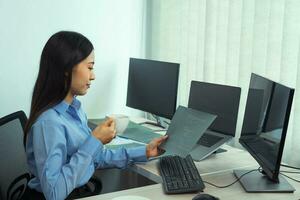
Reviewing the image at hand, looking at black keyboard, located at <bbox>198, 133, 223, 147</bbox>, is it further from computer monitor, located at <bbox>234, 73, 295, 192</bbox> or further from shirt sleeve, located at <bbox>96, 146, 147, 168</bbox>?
shirt sleeve, located at <bbox>96, 146, 147, 168</bbox>

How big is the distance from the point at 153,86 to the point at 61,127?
3.36ft

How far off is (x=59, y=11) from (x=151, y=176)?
54.6 inches

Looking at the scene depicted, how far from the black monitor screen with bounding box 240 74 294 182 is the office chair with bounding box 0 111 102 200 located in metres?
0.71

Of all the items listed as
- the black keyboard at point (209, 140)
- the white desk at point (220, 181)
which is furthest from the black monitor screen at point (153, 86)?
the white desk at point (220, 181)

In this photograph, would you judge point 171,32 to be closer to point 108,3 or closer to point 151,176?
point 108,3

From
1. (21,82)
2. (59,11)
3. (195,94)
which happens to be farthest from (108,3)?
(195,94)

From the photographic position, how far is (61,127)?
1.39m

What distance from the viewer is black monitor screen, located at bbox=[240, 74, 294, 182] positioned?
1.28 m

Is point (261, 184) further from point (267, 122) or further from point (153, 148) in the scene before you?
point (153, 148)

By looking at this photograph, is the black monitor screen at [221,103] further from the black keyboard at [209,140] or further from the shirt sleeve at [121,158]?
the shirt sleeve at [121,158]

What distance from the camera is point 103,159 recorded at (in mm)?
1715

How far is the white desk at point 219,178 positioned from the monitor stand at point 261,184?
0.02 metres

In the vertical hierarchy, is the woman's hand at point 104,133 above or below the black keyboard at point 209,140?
above

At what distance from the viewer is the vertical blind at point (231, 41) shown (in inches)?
68.6
